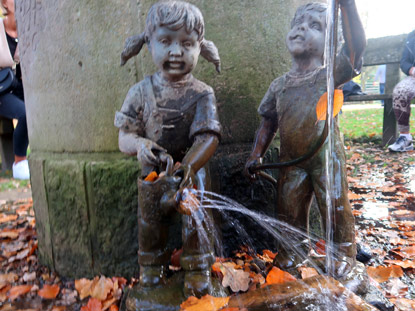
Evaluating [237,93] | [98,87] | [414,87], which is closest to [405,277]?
[237,93]

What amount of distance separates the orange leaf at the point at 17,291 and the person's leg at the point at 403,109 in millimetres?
6420

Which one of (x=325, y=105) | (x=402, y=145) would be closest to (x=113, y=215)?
(x=325, y=105)

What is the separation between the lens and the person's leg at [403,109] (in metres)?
6.30

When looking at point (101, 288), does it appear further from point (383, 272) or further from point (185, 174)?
point (383, 272)

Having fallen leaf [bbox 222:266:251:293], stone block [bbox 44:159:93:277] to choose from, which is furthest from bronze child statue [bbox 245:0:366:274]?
stone block [bbox 44:159:93:277]

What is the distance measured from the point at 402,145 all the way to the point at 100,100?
6.07 meters

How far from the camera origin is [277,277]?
2029mm

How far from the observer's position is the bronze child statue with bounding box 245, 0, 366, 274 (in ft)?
6.29

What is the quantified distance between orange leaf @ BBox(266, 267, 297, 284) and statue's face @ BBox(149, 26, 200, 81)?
1306 millimetres

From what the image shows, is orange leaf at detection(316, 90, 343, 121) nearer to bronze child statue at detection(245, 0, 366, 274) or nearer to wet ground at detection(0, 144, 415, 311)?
bronze child statue at detection(245, 0, 366, 274)

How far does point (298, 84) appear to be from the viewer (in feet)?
6.72

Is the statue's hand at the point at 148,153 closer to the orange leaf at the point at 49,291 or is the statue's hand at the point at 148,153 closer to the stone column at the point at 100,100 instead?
the stone column at the point at 100,100

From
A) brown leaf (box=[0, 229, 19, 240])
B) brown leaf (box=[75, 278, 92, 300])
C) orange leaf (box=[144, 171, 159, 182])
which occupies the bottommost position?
brown leaf (box=[0, 229, 19, 240])

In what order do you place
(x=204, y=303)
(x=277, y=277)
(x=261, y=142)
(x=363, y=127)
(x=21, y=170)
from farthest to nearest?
(x=363, y=127), (x=21, y=170), (x=261, y=142), (x=277, y=277), (x=204, y=303)
